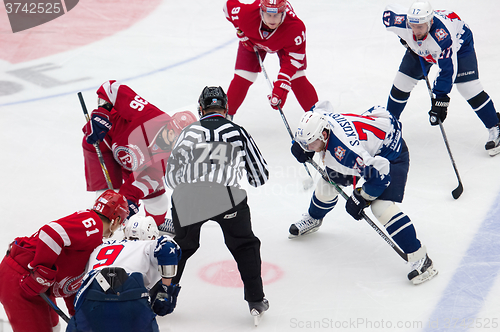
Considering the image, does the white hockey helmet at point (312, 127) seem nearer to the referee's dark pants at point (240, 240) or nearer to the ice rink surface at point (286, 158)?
the referee's dark pants at point (240, 240)

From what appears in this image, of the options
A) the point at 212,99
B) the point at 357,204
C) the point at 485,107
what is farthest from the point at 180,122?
the point at 485,107

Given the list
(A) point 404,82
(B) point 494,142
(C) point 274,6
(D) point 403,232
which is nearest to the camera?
(D) point 403,232

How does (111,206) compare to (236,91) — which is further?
(236,91)

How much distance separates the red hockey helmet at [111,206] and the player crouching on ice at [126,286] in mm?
167

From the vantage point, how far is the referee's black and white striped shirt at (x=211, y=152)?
2510 mm

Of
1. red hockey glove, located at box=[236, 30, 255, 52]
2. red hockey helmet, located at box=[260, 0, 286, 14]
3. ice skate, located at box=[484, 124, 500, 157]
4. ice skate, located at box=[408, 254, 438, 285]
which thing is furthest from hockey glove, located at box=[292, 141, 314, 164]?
ice skate, located at box=[484, 124, 500, 157]

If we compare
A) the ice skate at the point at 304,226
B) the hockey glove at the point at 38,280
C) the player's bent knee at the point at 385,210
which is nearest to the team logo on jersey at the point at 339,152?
the player's bent knee at the point at 385,210

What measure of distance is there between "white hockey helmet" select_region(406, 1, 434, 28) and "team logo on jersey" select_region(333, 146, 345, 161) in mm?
1508

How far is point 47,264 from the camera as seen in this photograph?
2.23m

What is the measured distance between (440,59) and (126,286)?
2870mm

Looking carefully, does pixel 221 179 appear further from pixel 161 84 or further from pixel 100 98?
pixel 161 84

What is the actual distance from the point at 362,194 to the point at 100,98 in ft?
5.46

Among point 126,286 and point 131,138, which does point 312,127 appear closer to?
point 131,138
